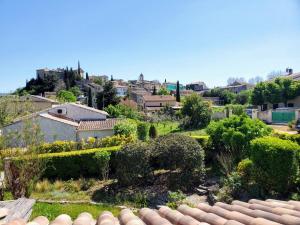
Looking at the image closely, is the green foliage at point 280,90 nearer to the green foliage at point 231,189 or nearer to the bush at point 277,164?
the green foliage at point 231,189

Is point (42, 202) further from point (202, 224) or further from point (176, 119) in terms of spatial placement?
point (176, 119)

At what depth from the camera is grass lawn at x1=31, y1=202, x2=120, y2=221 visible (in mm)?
12078

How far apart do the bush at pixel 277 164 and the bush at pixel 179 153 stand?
12.0 ft

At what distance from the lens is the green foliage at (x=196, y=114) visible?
42.1 m

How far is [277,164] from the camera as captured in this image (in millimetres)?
11953

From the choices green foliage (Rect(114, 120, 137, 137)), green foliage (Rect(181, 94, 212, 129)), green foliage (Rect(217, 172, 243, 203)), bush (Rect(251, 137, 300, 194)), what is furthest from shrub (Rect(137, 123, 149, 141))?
bush (Rect(251, 137, 300, 194))

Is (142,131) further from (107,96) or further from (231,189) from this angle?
(107,96)

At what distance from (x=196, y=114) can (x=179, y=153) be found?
27.3 metres

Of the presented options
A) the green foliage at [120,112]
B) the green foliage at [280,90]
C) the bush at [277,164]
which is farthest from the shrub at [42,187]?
the green foliage at [280,90]

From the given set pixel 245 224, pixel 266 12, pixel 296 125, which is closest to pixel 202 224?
pixel 245 224

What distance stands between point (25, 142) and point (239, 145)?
10619 millimetres

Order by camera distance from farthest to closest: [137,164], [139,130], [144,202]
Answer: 1. [139,130]
2. [137,164]
3. [144,202]

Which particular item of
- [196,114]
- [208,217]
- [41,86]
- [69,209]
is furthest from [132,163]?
[41,86]

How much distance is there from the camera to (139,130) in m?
32.9
